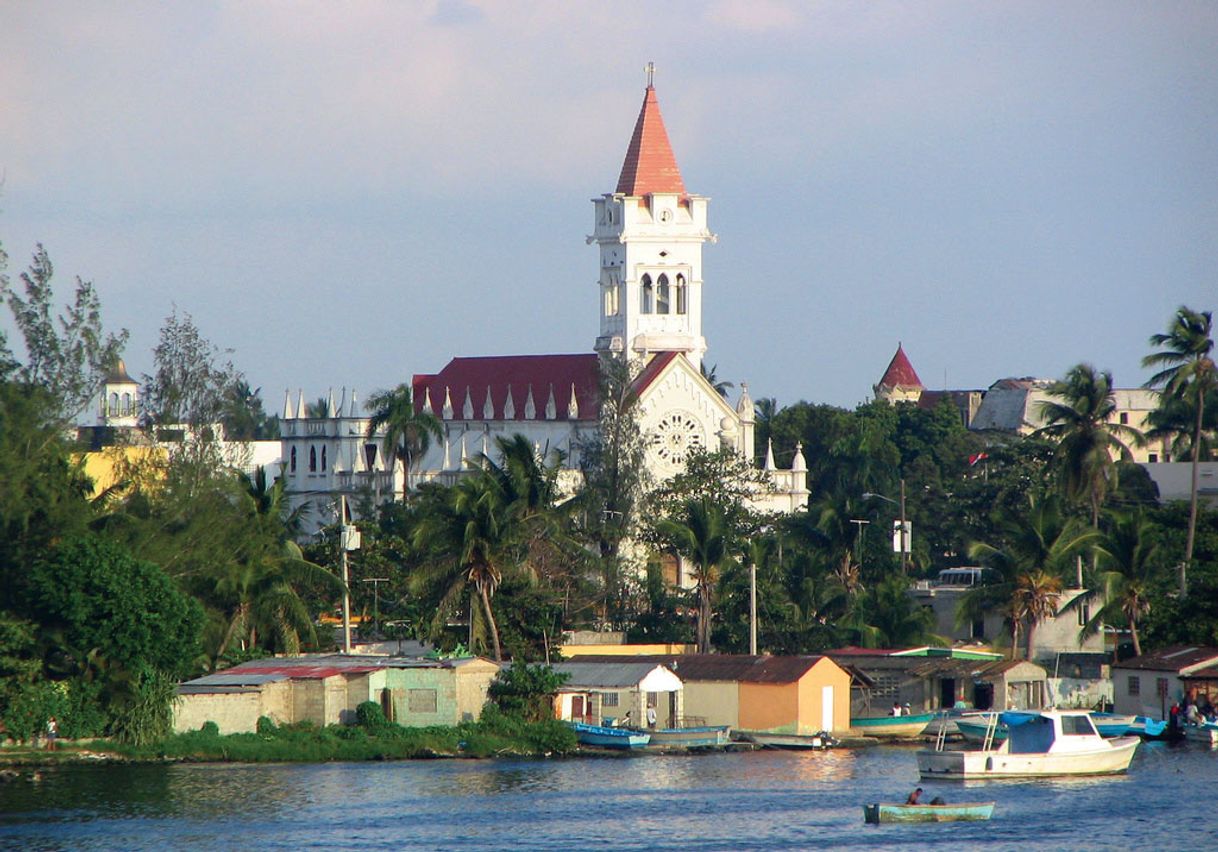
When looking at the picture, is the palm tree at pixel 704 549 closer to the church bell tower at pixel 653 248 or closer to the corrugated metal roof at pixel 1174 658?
the corrugated metal roof at pixel 1174 658

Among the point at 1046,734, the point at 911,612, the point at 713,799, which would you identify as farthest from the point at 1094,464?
the point at 713,799

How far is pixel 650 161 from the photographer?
10750cm

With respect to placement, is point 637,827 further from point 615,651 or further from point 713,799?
point 615,651

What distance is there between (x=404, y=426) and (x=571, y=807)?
5715 cm

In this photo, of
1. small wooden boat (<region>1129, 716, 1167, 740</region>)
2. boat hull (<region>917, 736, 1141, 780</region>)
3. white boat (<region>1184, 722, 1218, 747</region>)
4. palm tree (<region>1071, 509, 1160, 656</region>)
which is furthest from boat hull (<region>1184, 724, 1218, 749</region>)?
boat hull (<region>917, 736, 1141, 780</region>)

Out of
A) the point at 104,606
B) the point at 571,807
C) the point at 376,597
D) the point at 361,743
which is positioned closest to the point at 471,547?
the point at 361,743

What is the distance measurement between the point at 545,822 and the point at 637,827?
6.37 feet

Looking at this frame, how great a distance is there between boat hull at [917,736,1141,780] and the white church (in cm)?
4454

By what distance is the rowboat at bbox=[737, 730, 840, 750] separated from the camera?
61.9 m

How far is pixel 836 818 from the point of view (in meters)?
48.3

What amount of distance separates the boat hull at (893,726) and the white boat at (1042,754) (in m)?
8.11

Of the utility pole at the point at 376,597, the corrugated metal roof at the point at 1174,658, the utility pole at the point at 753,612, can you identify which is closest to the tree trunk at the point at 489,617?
the utility pole at the point at 753,612

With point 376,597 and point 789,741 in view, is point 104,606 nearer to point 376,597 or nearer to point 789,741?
point 789,741

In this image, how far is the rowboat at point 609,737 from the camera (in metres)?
60.5
